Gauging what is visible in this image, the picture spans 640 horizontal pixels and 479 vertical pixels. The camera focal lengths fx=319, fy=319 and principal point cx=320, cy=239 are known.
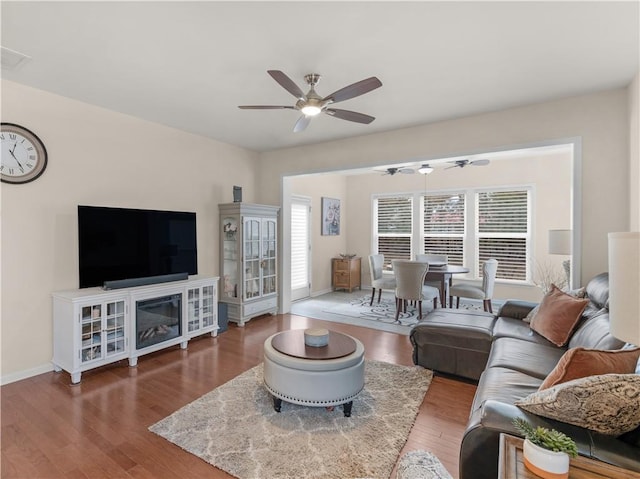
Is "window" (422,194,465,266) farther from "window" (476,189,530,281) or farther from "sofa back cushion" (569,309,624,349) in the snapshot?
"sofa back cushion" (569,309,624,349)

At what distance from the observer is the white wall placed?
9.59 ft

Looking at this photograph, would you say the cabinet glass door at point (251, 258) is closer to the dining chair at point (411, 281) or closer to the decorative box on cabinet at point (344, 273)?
the dining chair at point (411, 281)

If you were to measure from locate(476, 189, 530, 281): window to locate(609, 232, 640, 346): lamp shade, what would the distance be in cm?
555

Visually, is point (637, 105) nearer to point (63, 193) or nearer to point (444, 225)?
point (444, 225)

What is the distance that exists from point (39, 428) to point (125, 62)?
9.19 feet

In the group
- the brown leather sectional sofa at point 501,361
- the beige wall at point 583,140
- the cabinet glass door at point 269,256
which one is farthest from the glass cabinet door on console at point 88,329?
the beige wall at point 583,140

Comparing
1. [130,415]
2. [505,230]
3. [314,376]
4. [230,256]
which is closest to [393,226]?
[505,230]

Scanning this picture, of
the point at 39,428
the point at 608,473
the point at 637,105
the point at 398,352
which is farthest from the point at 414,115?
the point at 39,428

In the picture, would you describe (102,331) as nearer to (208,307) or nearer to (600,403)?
(208,307)

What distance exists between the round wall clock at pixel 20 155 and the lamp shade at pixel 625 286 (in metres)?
4.22

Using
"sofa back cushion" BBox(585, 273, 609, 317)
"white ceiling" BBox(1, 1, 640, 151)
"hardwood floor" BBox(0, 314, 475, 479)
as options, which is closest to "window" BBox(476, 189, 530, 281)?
"white ceiling" BBox(1, 1, 640, 151)

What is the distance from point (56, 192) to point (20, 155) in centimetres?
41

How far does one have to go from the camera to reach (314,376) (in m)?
2.28

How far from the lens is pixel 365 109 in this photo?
3.56 metres
